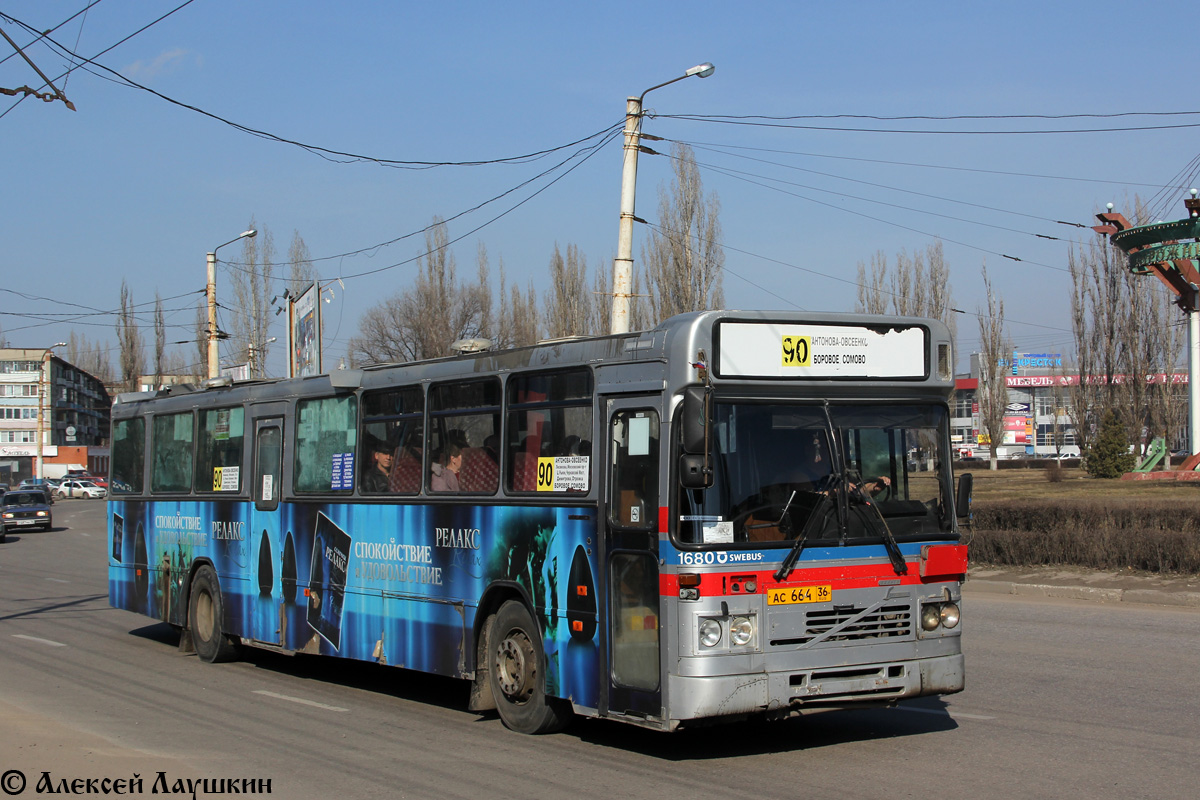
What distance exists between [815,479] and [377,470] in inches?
183

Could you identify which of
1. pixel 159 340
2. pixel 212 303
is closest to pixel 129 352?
pixel 159 340

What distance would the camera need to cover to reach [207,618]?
1351cm

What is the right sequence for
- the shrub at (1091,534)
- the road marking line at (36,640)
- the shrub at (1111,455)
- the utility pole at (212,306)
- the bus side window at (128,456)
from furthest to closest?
1. the shrub at (1111,455)
2. the utility pole at (212,306)
3. the shrub at (1091,534)
4. the bus side window at (128,456)
5. the road marking line at (36,640)

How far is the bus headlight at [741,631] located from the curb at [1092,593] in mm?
10315

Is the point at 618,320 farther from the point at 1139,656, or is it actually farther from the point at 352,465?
the point at 1139,656

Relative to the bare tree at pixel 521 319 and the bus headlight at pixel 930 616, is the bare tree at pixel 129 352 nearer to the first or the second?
the bare tree at pixel 521 319

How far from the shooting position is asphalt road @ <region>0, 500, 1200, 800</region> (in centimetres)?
692

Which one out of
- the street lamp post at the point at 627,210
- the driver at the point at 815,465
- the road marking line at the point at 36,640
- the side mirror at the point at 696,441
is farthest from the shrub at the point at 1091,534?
the road marking line at the point at 36,640

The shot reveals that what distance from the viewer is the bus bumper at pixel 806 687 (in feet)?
23.3

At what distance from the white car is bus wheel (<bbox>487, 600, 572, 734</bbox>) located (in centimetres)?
8525

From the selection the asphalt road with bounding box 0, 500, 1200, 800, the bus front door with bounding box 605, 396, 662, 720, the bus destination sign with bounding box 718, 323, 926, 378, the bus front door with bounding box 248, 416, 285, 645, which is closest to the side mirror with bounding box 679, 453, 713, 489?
the bus front door with bounding box 605, 396, 662, 720

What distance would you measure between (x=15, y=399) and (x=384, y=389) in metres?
117

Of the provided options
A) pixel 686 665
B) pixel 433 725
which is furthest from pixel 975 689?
pixel 433 725

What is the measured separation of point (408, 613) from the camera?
10070mm
